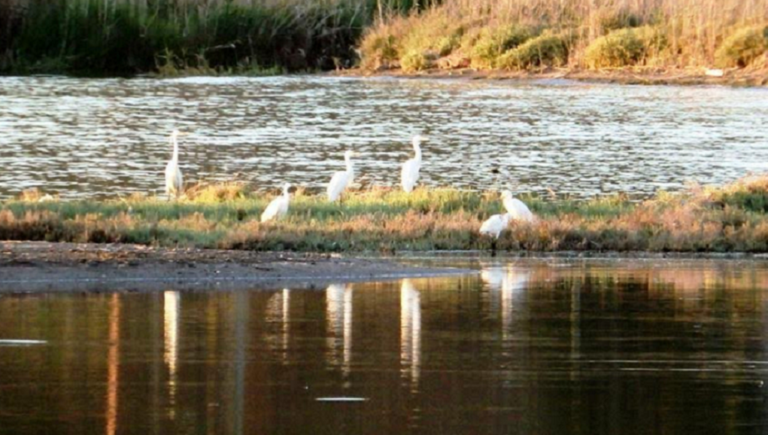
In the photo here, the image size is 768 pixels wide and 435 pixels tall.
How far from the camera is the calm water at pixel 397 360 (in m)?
10.1

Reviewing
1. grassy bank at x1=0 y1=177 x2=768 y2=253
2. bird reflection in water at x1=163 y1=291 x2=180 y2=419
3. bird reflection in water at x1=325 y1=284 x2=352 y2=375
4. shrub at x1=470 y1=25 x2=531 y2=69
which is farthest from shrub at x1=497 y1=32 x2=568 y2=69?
bird reflection in water at x1=163 y1=291 x2=180 y2=419

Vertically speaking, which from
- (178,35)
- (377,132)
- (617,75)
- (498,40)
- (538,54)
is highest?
(178,35)

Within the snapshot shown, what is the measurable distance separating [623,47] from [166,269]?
109ft

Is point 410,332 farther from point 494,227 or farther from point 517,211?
point 517,211

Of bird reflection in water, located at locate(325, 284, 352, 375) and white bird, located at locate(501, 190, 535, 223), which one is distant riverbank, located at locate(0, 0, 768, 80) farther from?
bird reflection in water, located at locate(325, 284, 352, 375)

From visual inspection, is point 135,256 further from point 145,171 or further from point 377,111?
point 377,111

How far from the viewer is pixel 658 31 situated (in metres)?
47.8

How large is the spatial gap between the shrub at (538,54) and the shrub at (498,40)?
23 cm

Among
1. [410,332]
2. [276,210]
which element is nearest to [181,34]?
[276,210]

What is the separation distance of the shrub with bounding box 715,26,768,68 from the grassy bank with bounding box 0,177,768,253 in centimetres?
2212

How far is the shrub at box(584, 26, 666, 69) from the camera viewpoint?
48031 mm

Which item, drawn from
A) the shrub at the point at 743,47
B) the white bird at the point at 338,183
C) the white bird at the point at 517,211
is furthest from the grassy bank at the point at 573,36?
the white bird at the point at 517,211

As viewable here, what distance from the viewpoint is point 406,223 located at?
20.8 m

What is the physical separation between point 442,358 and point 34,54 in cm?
4030
